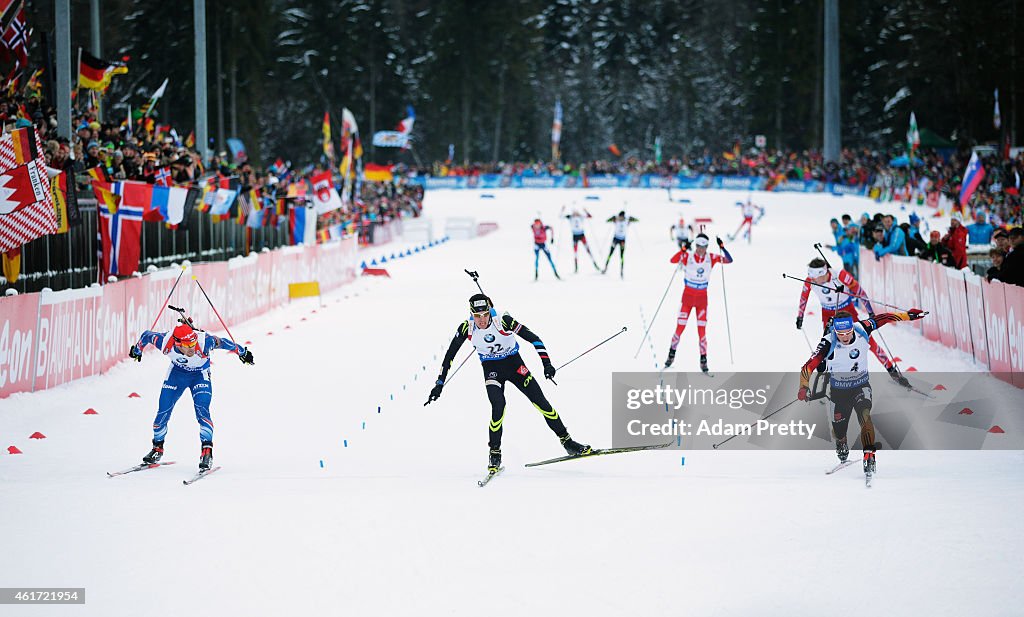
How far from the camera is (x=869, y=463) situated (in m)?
10.6

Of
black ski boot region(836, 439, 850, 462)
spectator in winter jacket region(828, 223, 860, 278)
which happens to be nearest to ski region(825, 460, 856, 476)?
black ski boot region(836, 439, 850, 462)

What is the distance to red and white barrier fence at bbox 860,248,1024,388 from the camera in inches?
602

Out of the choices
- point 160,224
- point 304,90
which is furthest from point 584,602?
point 304,90

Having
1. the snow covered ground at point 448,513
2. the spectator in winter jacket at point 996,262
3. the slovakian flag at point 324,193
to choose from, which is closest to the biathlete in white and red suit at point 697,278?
the snow covered ground at point 448,513

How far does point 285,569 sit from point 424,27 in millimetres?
102039

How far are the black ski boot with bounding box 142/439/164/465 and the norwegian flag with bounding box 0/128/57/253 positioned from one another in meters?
5.54

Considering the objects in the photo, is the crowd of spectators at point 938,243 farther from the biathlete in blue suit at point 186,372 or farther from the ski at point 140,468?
the ski at point 140,468

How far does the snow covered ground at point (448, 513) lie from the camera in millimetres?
7406

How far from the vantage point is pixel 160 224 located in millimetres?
22312

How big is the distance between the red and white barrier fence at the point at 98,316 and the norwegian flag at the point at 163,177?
1914 millimetres

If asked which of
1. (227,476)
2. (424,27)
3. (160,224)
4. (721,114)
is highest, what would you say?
(424,27)

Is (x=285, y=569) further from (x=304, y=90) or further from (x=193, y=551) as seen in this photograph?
(x=304, y=90)

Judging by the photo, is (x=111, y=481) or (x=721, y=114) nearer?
(x=111, y=481)

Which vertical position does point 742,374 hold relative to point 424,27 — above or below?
below
